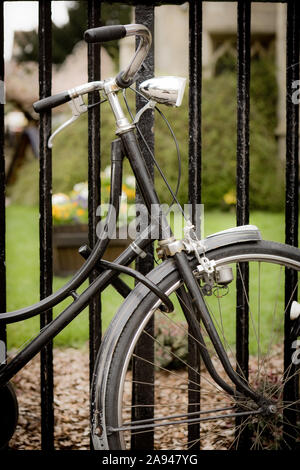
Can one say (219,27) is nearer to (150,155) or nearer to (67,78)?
(67,78)

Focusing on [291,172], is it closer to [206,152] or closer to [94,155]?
[94,155]

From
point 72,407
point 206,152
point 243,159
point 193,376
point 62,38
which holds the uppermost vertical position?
point 62,38

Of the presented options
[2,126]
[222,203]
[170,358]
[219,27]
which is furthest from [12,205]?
[2,126]

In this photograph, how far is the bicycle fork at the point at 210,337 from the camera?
1.25 m

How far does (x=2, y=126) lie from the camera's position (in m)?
1.52

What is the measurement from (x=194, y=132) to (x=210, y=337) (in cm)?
58

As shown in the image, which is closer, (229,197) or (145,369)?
(145,369)

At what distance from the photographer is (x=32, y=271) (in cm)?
484

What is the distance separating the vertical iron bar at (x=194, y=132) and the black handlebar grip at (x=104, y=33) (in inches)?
14.6

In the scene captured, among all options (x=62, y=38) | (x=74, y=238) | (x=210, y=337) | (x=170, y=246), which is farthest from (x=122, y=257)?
(x=62, y=38)

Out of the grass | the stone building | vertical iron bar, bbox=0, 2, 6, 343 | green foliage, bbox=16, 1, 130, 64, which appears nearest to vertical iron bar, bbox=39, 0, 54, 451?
vertical iron bar, bbox=0, 2, 6, 343

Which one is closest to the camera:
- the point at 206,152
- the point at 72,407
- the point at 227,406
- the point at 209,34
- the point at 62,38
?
the point at 227,406

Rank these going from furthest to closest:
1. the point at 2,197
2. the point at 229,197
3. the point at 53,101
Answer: the point at 229,197
the point at 2,197
the point at 53,101

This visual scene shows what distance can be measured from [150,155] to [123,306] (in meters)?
0.44
